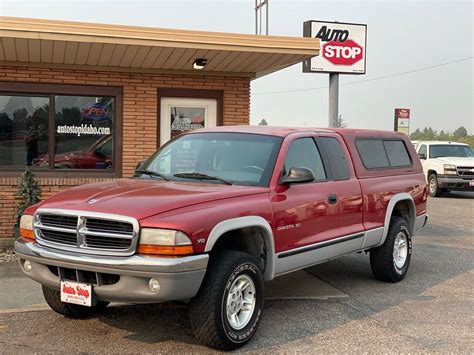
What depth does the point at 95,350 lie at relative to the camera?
14.5 ft

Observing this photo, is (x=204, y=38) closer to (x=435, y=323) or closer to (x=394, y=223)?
(x=394, y=223)

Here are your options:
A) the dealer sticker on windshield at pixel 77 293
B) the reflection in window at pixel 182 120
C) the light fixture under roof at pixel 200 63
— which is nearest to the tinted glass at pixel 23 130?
the reflection in window at pixel 182 120

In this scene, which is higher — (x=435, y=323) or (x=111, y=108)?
(x=111, y=108)

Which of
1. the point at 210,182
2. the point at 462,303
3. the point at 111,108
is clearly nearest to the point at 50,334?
the point at 210,182

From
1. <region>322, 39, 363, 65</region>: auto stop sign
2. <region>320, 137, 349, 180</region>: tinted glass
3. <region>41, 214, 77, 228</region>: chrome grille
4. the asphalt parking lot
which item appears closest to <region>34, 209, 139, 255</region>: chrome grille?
<region>41, 214, 77, 228</region>: chrome grille

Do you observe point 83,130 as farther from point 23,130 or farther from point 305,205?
point 305,205

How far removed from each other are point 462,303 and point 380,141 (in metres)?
2.28

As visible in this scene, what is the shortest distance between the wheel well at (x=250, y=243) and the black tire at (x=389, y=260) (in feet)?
7.86

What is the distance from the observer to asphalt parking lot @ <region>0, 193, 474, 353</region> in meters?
4.62

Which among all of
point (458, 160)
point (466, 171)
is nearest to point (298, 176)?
point (466, 171)

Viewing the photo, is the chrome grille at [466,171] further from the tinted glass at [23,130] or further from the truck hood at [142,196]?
the truck hood at [142,196]

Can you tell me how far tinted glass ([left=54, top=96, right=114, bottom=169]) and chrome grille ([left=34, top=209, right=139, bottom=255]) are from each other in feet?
17.6

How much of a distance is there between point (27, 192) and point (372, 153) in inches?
209

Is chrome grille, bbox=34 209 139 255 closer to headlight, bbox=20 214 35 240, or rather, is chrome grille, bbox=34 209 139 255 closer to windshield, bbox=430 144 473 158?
headlight, bbox=20 214 35 240
